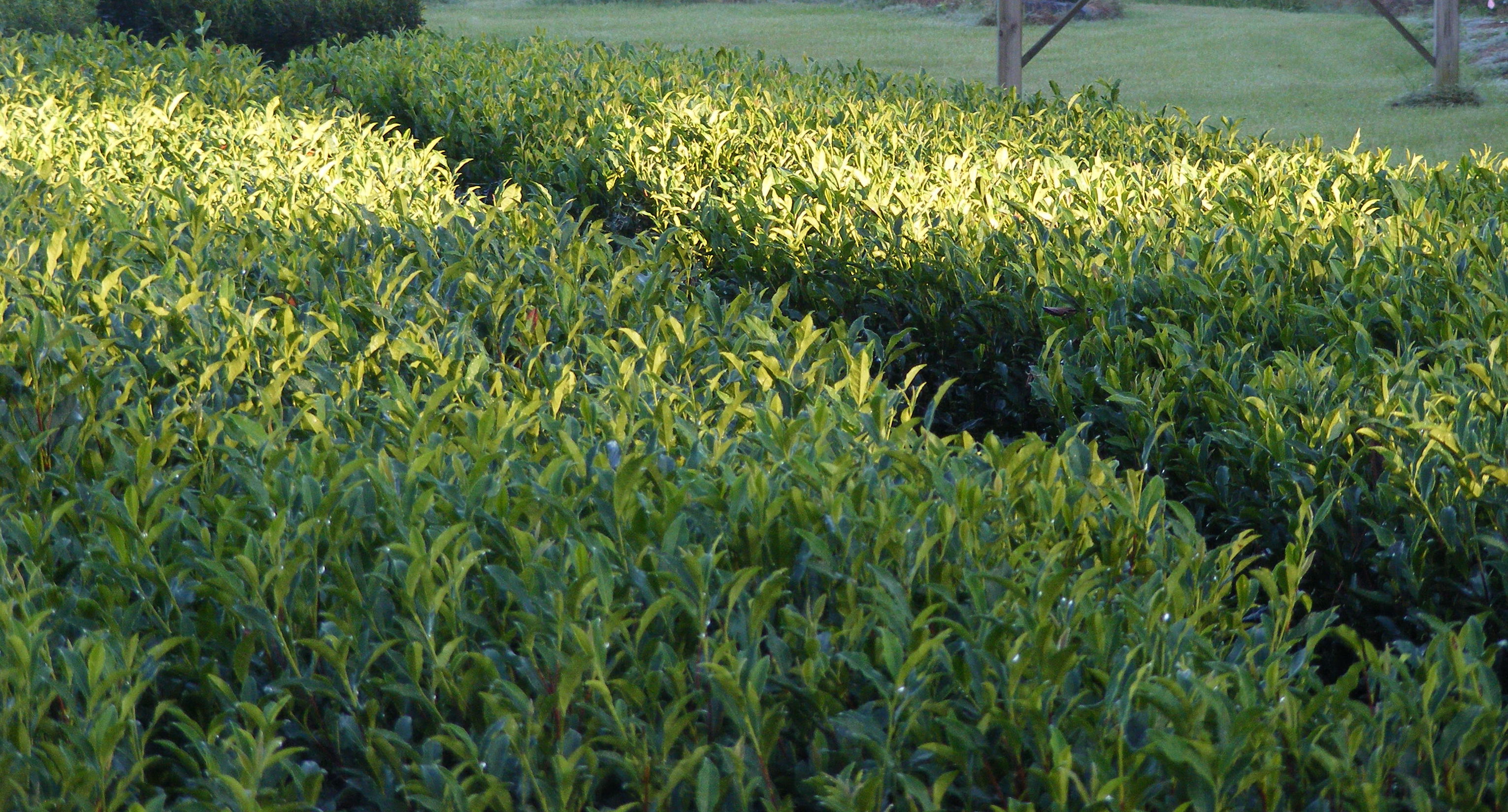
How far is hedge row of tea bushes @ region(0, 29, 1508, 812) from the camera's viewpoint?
171 cm

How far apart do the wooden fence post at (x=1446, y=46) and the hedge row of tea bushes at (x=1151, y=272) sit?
25.1 feet

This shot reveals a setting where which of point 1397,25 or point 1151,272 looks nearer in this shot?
point 1151,272

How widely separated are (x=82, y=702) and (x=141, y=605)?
165 mm

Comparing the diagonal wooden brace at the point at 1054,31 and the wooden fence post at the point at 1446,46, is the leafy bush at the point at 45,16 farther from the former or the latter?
the wooden fence post at the point at 1446,46

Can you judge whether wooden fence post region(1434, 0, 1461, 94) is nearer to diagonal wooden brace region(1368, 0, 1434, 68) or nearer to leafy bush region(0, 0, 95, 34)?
diagonal wooden brace region(1368, 0, 1434, 68)

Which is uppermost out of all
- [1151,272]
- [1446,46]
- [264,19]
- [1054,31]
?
[264,19]

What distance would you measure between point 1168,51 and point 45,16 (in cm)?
1397

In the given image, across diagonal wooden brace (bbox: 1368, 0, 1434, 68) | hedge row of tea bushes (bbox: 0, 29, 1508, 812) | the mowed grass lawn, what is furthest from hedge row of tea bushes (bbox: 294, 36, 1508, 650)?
diagonal wooden brace (bbox: 1368, 0, 1434, 68)

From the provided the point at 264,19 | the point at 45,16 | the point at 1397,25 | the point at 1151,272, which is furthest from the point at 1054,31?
the point at 45,16

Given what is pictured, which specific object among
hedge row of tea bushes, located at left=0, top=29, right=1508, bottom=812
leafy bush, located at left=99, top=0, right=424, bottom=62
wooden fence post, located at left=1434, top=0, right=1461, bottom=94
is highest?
leafy bush, located at left=99, top=0, right=424, bottom=62

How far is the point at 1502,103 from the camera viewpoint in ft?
43.6

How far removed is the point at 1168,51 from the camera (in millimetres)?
17875

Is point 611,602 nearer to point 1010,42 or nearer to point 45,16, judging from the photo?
point 1010,42

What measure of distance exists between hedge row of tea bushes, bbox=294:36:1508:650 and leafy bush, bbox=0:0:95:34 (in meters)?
7.61
